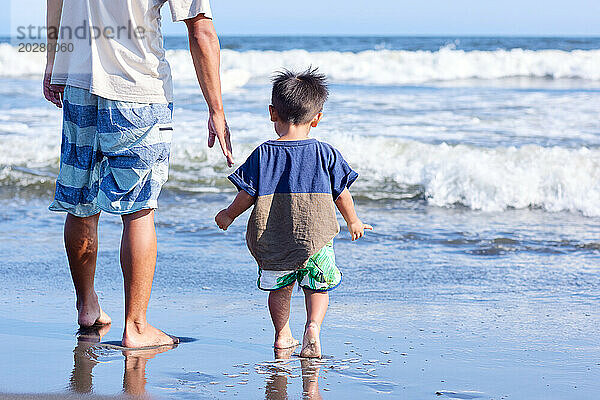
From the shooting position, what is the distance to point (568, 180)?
6379mm

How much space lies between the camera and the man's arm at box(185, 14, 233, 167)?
2723 millimetres

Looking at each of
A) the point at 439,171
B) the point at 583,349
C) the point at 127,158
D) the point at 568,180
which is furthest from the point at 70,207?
the point at 568,180

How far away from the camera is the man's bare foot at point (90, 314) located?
3.15m

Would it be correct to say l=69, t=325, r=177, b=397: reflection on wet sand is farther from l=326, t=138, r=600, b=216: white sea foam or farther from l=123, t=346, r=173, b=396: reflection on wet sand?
l=326, t=138, r=600, b=216: white sea foam

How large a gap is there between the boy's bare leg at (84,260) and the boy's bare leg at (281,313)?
767 mm

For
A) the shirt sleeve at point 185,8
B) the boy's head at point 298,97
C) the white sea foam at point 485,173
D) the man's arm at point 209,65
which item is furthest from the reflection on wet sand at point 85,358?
the white sea foam at point 485,173

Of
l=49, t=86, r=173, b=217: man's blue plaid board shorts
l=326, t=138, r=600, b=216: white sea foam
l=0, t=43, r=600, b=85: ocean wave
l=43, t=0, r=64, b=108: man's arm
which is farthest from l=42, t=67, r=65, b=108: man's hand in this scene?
l=0, t=43, r=600, b=85: ocean wave

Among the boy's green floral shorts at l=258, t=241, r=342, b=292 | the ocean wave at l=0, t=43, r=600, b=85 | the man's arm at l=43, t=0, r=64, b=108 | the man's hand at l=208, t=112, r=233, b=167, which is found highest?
the ocean wave at l=0, t=43, r=600, b=85

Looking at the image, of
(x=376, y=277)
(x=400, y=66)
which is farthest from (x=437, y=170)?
(x=400, y=66)

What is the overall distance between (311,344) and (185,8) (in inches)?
51.2

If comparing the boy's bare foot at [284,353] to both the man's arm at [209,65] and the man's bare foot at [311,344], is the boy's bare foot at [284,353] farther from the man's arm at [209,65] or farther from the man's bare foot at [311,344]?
the man's arm at [209,65]

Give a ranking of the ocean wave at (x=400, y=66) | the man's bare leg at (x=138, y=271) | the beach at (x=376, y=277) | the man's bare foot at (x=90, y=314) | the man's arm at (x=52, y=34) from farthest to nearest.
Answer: the ocean wave at (x=400, y=66)
the man's bare foot at (x=90, y=314)
the man's arm at (x=52, y=34)
the man's bare leg at (x=138, y=271)
the beach at (x=376, y=277)

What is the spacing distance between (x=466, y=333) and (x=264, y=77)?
1433 cm

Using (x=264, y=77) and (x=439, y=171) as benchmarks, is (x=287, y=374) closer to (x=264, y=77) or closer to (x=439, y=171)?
(x=439, y=171)
